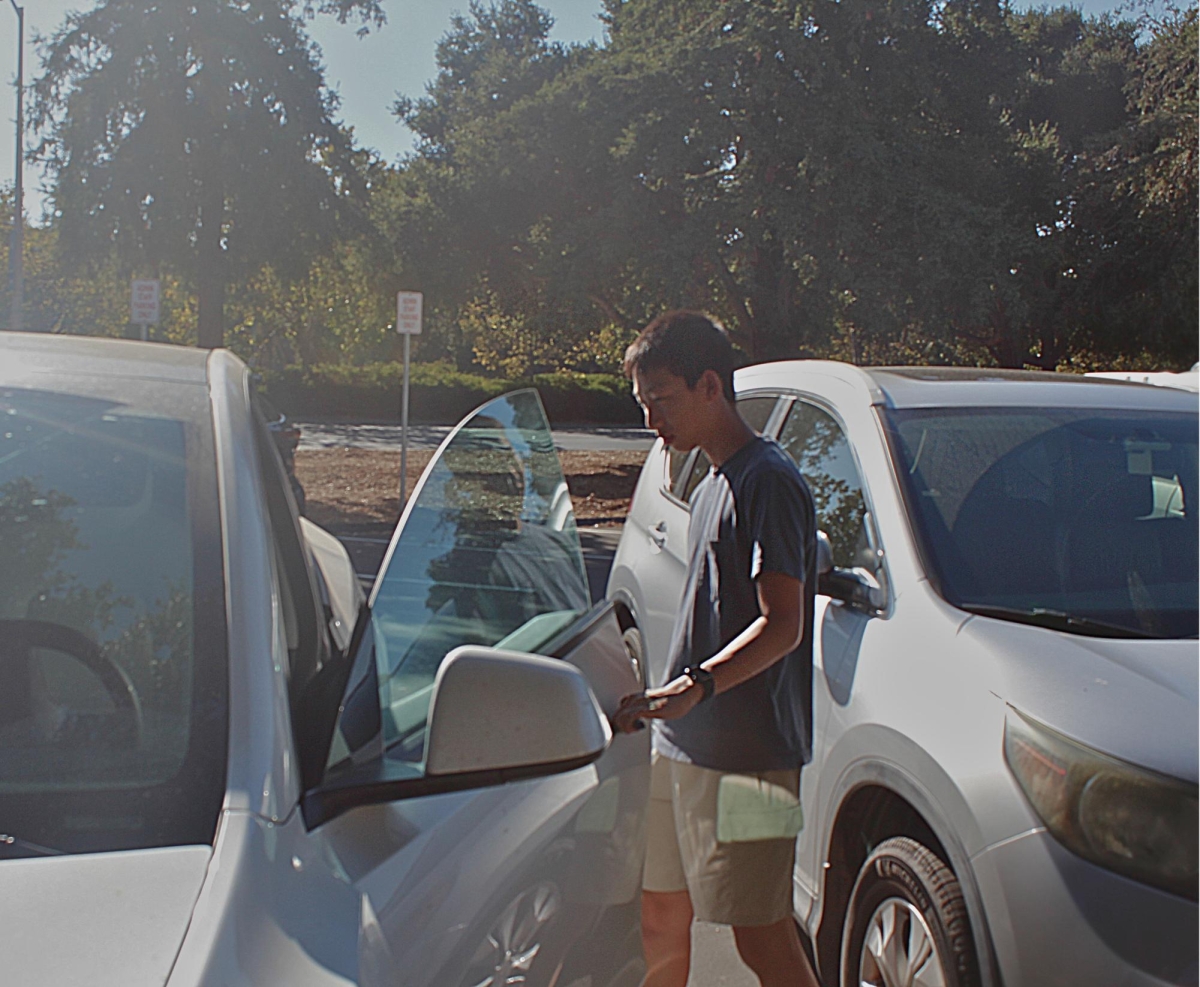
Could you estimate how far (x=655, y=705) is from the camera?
7.79ft

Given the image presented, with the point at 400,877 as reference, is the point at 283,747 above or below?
above

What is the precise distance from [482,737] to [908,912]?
147 centimetres

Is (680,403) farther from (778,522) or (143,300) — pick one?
(143,300)

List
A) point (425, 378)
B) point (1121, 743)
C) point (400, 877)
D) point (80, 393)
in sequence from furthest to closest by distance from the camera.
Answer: point (425, 378)
point (1121, 743)
point (80, 393)
point (400, 877)

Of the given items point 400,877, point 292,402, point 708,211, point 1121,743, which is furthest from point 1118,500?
point 292,402

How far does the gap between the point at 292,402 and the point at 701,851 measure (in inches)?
1473

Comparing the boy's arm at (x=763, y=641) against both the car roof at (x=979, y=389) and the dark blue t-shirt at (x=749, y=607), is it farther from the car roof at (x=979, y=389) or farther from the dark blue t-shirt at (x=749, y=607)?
the car roof at (x=979, y=389)

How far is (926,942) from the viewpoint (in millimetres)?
2578

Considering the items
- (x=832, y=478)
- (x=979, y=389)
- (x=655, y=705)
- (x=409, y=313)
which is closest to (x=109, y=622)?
(x=655, y=705)

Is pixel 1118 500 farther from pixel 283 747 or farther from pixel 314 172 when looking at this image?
pixel 314 172

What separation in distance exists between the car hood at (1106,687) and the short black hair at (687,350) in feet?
2.79

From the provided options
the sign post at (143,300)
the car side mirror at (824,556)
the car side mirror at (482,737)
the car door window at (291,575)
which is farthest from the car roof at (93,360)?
the sign post at (143,300)

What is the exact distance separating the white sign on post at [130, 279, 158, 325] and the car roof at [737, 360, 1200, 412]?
12118 mm

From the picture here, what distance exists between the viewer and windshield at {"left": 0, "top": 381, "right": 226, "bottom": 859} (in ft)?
5.02
